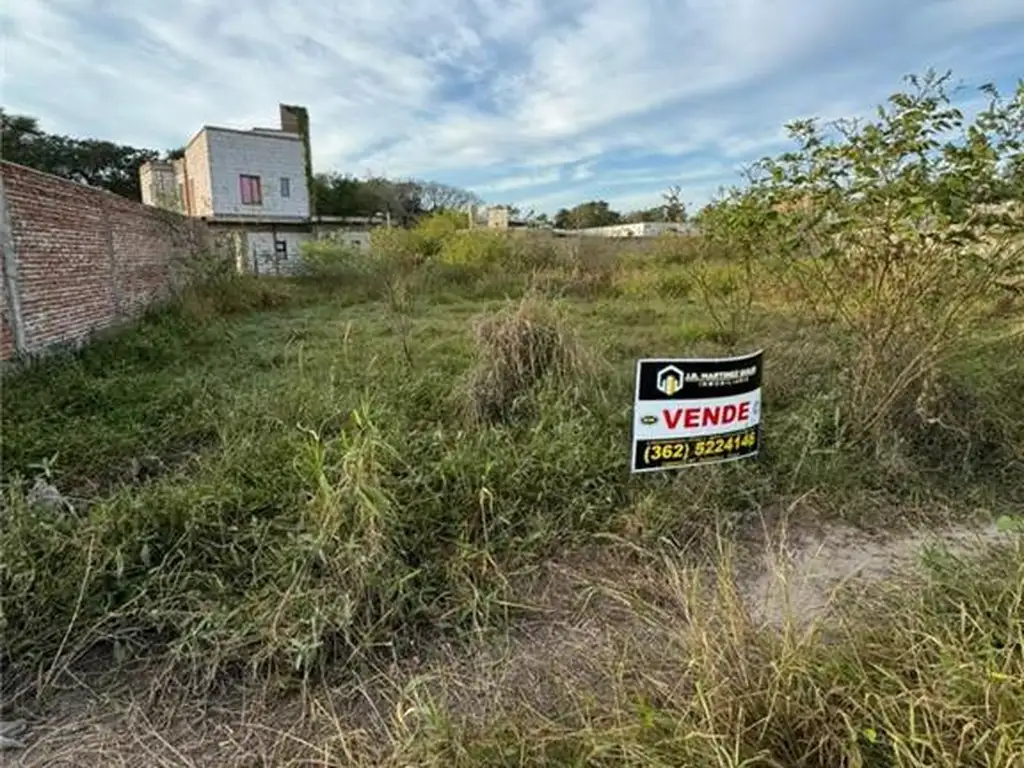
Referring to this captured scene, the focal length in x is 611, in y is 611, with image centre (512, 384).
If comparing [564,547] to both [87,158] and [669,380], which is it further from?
[87,158]

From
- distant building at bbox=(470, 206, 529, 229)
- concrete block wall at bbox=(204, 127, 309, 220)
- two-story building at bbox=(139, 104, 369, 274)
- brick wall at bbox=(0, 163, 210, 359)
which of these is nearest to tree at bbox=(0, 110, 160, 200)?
two-story building at bbox=(139, 104, 369, 274)

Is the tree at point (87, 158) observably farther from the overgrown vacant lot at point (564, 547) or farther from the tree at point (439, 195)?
the overgrown vacant lot at point (564, 547)

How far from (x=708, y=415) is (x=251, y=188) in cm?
2189

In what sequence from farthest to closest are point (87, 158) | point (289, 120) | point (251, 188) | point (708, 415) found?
point (87, 158) → point (289, 120) → point (251, 188) → point (708, 415)

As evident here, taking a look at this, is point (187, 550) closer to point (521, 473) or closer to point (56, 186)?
point (521, 473)

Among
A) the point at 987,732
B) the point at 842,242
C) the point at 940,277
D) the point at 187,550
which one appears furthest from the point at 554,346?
the point at 987,732

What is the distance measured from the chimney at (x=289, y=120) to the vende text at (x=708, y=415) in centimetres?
2538

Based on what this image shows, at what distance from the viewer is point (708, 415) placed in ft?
8.45

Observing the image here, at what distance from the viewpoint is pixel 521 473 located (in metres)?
2.75

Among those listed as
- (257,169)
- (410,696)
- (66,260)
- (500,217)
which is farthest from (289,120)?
(410,696)

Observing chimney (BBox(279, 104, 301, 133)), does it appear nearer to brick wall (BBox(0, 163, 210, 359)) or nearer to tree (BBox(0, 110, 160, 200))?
tree (BBox(0, 110, 160, 200))

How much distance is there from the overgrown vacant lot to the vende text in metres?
0.34

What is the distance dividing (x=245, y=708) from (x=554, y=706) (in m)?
0.87

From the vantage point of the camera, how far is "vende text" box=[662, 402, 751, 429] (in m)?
2.50
